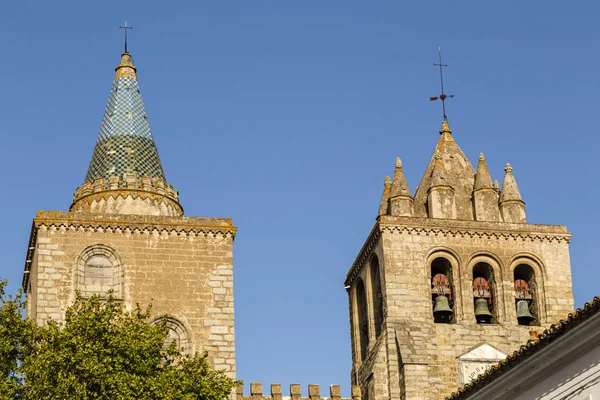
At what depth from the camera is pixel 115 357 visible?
36.4 meters

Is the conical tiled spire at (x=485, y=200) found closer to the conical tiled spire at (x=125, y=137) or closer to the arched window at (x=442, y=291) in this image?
the arched window at (x=442, y=291)

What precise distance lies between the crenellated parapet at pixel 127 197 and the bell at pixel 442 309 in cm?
920

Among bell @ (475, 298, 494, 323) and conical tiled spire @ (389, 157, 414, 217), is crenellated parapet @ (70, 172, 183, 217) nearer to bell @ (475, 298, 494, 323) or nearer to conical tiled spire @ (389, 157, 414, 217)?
conical tiled spire @ (389, 157, 414, 217)

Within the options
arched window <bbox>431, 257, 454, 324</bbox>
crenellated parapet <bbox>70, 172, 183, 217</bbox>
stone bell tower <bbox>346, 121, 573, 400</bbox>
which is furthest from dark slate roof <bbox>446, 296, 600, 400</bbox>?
arched window <bbox>431, 257, 454, 324</bbox>

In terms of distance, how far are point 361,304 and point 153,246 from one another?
1038 cm

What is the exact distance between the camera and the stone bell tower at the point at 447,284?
4856 cm

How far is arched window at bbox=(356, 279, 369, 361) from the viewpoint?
52.1 meters

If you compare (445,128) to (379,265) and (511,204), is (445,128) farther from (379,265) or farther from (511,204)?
(379,265)

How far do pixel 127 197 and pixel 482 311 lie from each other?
12.6m

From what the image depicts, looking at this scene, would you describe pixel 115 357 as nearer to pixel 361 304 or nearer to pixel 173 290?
pixel 173 290

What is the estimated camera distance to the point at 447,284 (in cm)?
5112

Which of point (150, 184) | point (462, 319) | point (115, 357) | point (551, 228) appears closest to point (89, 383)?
point (115, 357)

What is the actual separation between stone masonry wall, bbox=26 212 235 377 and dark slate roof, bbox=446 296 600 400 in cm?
1381

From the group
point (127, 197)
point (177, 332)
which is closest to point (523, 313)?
point (177, 332)
